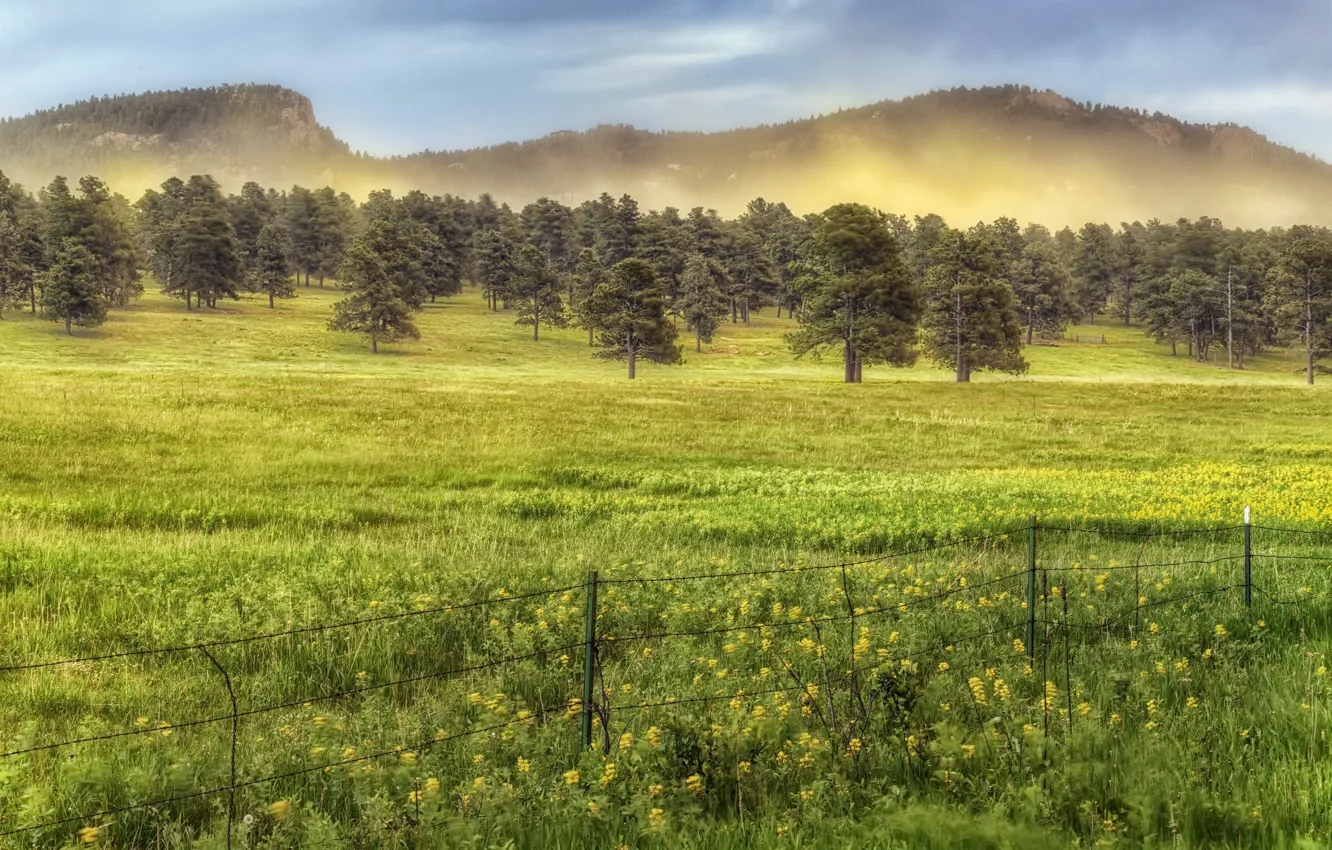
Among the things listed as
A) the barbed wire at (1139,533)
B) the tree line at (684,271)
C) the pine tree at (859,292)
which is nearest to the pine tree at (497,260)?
the tree line at (684,271)

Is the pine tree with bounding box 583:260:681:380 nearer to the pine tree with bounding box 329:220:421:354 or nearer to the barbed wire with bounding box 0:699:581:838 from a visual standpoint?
the pine tree with bounding box 329:220:421:354

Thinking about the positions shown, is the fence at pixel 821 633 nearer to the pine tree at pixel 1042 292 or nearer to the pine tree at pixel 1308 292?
the pine tree at pixel 1308 292

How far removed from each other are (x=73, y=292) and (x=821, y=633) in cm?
8822

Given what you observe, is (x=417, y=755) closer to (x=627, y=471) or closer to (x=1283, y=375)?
(x=627, y=471)

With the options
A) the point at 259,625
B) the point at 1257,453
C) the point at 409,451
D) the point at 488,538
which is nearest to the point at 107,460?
the point at 409,451

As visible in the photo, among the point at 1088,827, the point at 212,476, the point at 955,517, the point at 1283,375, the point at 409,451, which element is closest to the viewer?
the point at 1088,827

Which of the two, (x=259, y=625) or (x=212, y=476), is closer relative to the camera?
(x=259, y=625)

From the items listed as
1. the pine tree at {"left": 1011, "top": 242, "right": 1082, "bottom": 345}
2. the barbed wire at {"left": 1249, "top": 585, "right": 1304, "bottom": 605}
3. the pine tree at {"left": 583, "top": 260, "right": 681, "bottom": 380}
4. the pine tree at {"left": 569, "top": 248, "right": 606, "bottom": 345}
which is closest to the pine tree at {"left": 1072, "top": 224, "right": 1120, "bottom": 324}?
the pine tree at {"left": 1011, "top": 242, "right": 1082, "bottom": 345}

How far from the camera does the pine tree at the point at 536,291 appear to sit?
96.2 metres

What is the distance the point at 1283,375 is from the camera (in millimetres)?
91938

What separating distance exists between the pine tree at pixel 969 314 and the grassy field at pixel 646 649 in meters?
47.4

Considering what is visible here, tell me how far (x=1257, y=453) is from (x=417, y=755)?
28.4 meters

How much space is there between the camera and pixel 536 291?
96.2 metres

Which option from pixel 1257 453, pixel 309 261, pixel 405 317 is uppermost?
pixel 309 261
